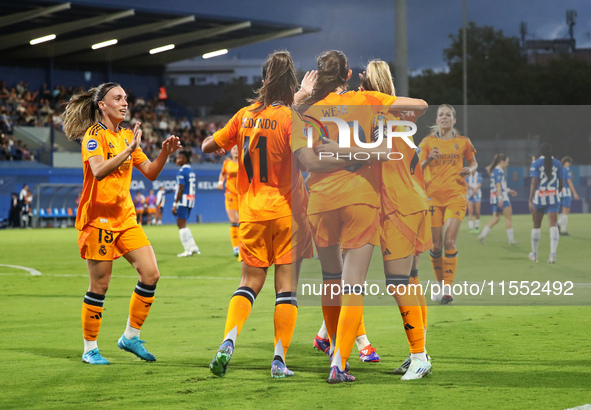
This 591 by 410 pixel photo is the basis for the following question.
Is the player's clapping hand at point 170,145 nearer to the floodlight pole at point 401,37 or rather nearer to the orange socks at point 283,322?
the orange socks at point 283,322

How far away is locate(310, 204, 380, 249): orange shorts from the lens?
562 centimetres

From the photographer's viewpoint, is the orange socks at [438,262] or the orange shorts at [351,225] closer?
the orange shorts at [351,225]

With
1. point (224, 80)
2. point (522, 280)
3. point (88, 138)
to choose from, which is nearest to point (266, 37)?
point (522, 280)

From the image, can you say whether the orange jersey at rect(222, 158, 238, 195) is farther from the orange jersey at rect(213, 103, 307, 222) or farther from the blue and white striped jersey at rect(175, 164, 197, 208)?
the orange jersey at rect(213, 103, 307, 222)

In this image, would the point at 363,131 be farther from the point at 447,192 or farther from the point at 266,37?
the point at 266,37

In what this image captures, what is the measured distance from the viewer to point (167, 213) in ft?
134

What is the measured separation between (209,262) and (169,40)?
3289 centimetres

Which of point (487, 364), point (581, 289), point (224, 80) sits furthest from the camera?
point (224, 80)

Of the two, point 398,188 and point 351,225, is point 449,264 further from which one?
point 351,225

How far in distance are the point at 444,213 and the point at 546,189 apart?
599cm

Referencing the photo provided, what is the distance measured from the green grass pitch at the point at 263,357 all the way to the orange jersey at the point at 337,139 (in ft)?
4.29

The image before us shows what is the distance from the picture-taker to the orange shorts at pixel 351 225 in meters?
5.62

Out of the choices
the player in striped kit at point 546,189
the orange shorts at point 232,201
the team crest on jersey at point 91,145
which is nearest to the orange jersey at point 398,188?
the team crest on jersey at point 91,145

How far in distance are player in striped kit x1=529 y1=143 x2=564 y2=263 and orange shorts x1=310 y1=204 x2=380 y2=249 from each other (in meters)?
10.5
